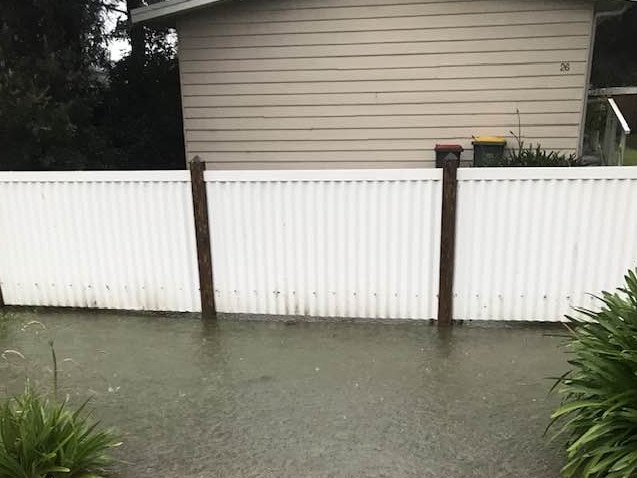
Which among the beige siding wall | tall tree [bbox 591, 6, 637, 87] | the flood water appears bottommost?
the flood water

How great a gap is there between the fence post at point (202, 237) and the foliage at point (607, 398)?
2936 mm

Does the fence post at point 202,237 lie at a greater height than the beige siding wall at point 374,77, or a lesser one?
lesser

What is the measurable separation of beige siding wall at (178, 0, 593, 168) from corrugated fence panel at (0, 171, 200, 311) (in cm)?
353

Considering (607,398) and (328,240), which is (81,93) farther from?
(607,398)

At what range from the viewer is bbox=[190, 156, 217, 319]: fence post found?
4.70 meters

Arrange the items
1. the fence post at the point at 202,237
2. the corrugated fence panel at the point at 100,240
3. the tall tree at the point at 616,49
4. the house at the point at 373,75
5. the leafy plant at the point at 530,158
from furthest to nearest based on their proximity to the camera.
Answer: the tall tree at the point at 616,49, the house at the point at 373,75, the leafy plant at the point at 530,158, the corrugated fence panel at the point at 100,240, the fence post at the point at 202,237

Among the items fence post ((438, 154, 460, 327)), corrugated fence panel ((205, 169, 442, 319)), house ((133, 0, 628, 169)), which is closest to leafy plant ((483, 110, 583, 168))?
house ((133, 0, 628, 169))

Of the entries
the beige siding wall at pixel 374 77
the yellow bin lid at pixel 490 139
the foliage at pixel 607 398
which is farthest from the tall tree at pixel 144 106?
the foliage at pixel 607 398

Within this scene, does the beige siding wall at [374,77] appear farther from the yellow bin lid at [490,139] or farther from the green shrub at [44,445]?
the green shrub at [44,445]

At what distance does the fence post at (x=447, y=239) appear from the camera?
173 inches

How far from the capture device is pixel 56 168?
27.1 ft

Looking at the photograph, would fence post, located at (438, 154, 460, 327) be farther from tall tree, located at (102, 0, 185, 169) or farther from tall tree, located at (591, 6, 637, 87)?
tall tree, located at (591, 6, 637, 87)

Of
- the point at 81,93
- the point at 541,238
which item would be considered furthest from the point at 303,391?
the point at 81,93

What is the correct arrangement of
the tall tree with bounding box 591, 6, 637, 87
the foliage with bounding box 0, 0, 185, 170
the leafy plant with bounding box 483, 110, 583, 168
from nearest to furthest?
1. the leafy plant with bounding box 483, 110, 583, 168
2. the foliage with bounding box 0, 0, 185, 170
3. the tall tree with bounding box 591, 6, 637, 87
